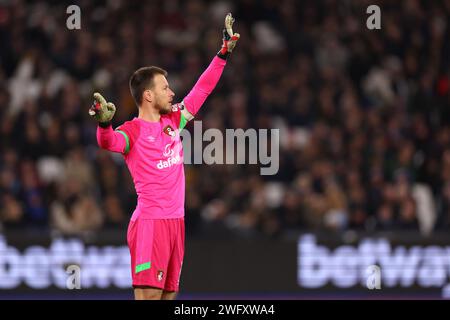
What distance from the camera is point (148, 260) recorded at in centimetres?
870

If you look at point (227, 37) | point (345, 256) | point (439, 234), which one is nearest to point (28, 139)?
A: point (345, 256)

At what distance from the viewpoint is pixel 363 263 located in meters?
14.9

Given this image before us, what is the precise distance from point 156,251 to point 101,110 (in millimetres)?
1232

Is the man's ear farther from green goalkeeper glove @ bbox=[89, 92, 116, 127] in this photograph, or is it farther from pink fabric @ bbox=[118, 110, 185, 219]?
green goalkeeper glove @ bbox=[89, 92, 116, 127]

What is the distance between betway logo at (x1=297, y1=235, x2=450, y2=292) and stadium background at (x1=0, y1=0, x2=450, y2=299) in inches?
0.7

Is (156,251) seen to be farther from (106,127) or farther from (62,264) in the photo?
(62,264)

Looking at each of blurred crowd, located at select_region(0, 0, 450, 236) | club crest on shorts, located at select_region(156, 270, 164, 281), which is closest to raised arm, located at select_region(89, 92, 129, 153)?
club crest on shorts, located at select_region(156, 270, 164, 281)

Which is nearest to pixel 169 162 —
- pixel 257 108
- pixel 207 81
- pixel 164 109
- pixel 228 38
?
pixel 164 109

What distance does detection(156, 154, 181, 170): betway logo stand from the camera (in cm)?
886

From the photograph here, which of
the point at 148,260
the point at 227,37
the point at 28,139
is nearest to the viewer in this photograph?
the point at 148,260

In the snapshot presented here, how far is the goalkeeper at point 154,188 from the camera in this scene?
8.71 meters

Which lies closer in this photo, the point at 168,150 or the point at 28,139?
the point at 168,150
